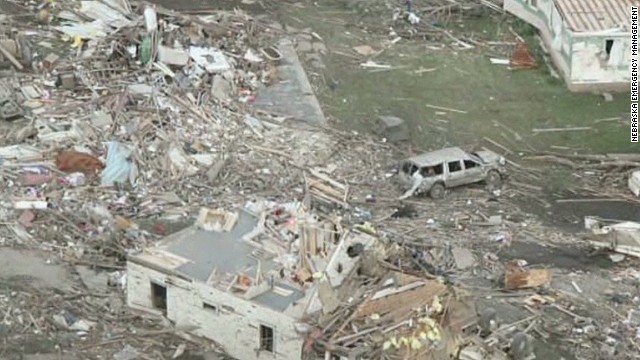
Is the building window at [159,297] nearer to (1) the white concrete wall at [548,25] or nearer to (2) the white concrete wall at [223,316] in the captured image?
(2) the white concrete wall at [223,316]

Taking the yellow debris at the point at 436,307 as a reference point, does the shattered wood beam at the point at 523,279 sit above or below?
below

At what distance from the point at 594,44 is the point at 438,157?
636 centimetres

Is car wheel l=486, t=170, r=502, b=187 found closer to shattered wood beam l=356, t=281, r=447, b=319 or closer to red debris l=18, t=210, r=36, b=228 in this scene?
shattered wood beam l=356, t=281, r=447, b=319

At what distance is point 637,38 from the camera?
30875 mm

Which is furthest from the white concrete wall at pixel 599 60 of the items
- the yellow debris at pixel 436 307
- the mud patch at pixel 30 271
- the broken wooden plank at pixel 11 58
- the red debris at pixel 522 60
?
Answer: the mud patch at pixel 30 271

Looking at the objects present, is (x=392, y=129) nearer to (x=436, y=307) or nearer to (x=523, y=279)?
(x=523, y=279)

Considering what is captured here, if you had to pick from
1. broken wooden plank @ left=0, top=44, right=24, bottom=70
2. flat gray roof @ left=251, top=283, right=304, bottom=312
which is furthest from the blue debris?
flat gray roof @ left=251, top=283, right=304, bottom=312

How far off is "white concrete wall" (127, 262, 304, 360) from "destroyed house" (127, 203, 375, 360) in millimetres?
14

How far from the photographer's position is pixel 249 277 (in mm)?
21047

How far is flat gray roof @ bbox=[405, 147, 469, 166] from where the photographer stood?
2619cm

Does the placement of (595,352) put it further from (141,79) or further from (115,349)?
(141,79)

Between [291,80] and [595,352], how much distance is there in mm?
10954

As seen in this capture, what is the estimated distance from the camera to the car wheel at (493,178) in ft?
87.5

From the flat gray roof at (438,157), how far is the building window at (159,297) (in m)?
6.32
